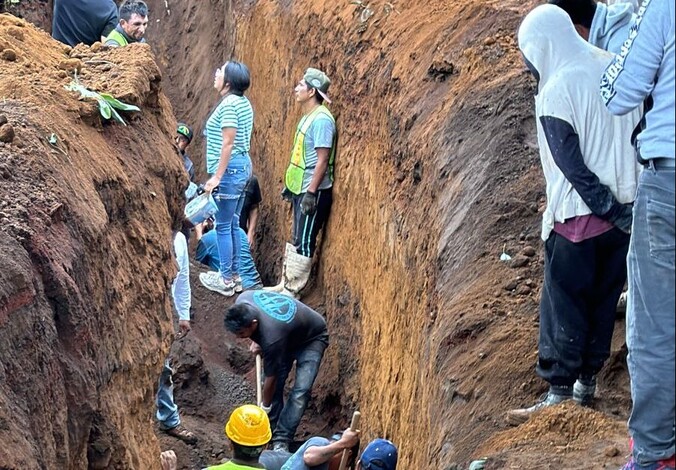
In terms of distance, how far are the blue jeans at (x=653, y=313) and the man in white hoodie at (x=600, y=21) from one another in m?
1.84

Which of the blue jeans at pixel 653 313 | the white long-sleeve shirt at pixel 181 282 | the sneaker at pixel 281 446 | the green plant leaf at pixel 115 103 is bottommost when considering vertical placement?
the sneaker at pixel 281 446

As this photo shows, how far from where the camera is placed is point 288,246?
12367mm

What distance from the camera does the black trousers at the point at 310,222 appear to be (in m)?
11.9

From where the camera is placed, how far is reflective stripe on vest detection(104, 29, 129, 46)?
33.1ft

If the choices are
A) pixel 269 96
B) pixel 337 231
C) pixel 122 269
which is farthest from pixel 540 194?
pixel 269 96

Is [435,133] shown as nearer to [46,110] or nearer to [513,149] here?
[513,149]

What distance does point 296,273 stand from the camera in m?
12.2

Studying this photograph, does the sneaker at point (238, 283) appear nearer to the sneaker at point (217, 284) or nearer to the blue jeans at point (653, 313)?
the sneaker at point (217, 284)

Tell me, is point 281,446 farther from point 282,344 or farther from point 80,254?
point 80,254

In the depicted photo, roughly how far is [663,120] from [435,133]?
16.6 feet

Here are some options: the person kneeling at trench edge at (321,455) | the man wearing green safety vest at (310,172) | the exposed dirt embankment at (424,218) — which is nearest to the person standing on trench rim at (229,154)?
the man wearing green safety vest at (310,172)

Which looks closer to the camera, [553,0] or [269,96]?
[553,0]

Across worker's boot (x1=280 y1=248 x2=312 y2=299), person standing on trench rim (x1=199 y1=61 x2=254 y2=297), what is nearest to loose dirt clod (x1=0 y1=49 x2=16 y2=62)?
person standing on trench rim (x1=199 y1=61 x2=254 y2=297)

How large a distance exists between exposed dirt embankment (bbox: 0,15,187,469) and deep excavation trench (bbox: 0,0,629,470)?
5 cm
